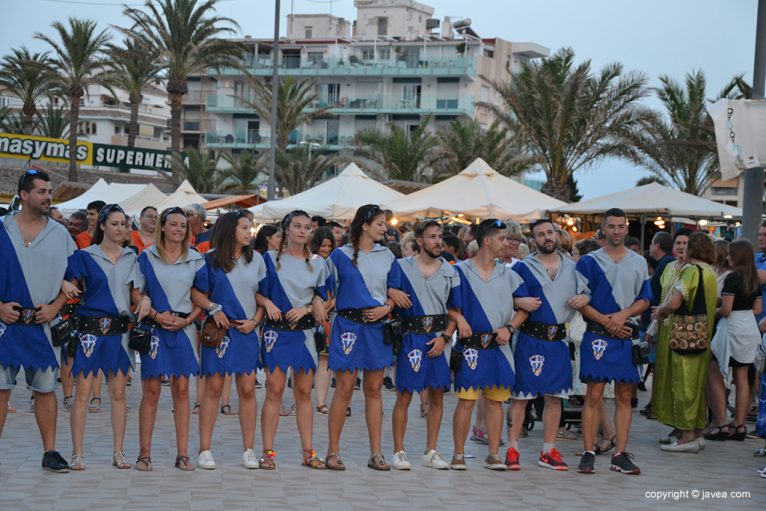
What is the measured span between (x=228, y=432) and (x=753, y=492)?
15.9 feet

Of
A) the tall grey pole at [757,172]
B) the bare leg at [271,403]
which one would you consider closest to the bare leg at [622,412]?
the bare leg at [271,403]

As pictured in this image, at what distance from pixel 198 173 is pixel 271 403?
150ft

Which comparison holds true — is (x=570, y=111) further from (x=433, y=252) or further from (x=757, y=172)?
(x=433, y=252)

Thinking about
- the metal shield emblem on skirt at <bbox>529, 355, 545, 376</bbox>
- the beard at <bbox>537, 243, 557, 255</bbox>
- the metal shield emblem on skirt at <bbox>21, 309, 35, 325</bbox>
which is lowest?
the metal shield emblem on skirt at <bbox>529, 355, 545, 376</bbox>

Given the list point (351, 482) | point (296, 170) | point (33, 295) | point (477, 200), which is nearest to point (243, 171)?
point (296, 170)

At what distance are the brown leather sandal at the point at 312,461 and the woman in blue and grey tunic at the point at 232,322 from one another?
1.34 feet

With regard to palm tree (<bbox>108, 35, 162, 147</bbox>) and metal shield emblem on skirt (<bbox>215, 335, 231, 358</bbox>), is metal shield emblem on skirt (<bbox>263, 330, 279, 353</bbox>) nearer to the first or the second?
metal shield emblem on skirt (<bbox>215, 335, 231, 358</bbox>)

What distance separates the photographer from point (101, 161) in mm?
57188

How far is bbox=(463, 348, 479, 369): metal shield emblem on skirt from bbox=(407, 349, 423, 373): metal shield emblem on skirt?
38cm

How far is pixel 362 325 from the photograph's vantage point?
9.23 m

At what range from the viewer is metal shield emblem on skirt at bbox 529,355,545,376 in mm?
9453

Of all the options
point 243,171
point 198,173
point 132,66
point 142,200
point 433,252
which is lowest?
point 433,252

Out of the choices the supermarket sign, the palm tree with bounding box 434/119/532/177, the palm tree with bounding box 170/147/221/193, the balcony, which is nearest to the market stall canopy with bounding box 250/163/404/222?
the palm tree with bounding box 434/119/532/177

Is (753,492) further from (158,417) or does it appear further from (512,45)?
(512,45)
